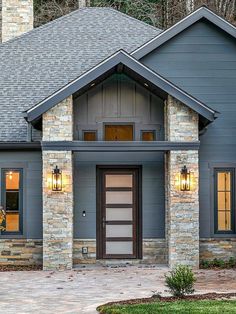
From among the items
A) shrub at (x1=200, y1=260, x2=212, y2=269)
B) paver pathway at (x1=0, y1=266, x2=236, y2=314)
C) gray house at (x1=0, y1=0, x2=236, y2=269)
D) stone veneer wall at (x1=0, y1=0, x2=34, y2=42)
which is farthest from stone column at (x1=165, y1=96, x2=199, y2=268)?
stone veneer wall at (x1=0, y1=0, x2=34, y2=42)

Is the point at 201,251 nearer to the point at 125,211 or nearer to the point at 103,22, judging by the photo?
the point at 125,211

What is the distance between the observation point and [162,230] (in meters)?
16.3

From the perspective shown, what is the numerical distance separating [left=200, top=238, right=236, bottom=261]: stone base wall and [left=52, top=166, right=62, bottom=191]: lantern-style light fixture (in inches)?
150

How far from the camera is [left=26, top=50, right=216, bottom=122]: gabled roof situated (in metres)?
15.0

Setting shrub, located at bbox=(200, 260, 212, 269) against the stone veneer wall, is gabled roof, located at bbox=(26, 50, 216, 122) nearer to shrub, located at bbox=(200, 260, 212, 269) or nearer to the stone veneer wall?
shrub, located at bbox=(200, 260, 212, 269)

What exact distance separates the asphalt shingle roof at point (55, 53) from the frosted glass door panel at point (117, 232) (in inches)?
123

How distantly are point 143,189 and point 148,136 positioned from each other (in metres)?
1.30

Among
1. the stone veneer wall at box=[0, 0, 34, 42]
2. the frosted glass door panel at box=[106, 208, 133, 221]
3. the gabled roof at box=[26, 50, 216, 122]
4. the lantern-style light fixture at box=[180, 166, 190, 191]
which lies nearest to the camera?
the gabled roof at box=[26, 50, 216, 122]

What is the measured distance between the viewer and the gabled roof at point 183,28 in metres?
16.6

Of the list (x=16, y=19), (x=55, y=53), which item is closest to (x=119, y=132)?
(x=55, y=53)

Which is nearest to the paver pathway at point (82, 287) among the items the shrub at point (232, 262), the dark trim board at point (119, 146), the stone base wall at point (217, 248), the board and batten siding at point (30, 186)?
the shrub at point (232, 262)

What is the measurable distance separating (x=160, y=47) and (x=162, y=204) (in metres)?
3.92

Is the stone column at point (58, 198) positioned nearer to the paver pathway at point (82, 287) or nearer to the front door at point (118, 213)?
the paver pathway at point (82, 287)

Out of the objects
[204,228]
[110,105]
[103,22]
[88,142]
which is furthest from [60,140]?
[103,22]
